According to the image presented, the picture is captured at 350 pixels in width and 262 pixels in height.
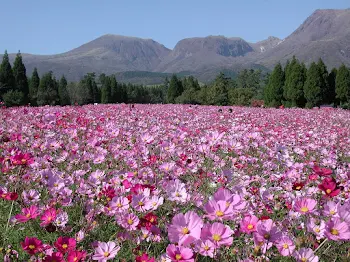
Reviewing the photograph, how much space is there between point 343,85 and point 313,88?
400 cm

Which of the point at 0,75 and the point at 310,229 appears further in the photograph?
the point at 0,75

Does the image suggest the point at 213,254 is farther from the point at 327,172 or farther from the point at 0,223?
the point at 0,223

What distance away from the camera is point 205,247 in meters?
1.32

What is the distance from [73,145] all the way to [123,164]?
1.90ft

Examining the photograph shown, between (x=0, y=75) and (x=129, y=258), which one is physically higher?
(x=0, y=75)

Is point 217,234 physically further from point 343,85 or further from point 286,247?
point 343,85

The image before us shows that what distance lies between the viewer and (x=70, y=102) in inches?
2435

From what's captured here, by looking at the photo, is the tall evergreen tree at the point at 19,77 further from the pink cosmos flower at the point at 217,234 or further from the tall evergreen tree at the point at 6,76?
the pink cosmos flower at the point at 217,234

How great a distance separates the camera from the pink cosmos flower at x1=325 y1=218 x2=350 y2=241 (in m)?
1.31

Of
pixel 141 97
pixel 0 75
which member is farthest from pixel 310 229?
pixel 141 97

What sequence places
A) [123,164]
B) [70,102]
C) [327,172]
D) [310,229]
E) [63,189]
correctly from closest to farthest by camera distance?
[310,229] < [327,172] < [63,189] < [123,164] < [70,102]

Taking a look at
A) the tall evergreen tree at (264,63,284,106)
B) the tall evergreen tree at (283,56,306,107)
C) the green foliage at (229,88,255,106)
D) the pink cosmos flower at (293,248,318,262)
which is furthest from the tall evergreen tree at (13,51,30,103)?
the pink cosmos flower at (293,248,318,262)

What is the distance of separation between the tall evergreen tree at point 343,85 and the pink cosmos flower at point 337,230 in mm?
35639

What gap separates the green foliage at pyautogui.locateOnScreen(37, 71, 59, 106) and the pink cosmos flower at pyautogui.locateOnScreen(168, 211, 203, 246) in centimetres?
4803
